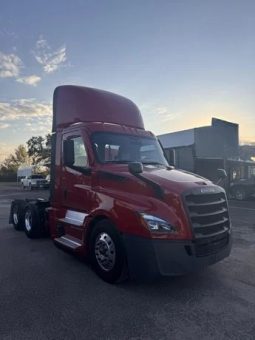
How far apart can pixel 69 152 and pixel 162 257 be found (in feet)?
8.79

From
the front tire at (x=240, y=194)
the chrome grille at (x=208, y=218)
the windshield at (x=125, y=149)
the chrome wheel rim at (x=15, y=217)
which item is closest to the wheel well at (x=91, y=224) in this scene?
the windshield at (x=125, y=149)

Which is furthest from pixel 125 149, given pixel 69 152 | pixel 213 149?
pixel 213 149

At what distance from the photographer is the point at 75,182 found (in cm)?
588

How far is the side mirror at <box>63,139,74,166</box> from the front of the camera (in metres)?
5.85

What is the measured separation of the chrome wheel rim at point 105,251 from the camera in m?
4.80

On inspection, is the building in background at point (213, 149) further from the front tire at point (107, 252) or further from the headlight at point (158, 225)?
the headlight at point (158, 225)

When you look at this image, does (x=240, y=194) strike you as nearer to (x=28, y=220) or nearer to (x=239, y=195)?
(x=239, y=195)

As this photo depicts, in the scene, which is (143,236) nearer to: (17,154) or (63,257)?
(63,257)

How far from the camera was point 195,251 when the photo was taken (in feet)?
14.5

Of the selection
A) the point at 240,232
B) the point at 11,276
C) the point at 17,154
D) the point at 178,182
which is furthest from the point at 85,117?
the point at 17,154

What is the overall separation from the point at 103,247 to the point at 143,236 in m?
0.87

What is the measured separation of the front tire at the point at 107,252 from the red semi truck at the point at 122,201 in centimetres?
1

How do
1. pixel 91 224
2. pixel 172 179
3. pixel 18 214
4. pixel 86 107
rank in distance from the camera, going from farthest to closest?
pixel 18 214 < pixel 86 107 < pixel 91 224 < pixel 172 179

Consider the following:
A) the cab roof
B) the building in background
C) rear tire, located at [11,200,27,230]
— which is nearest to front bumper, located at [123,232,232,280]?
the cab roof
